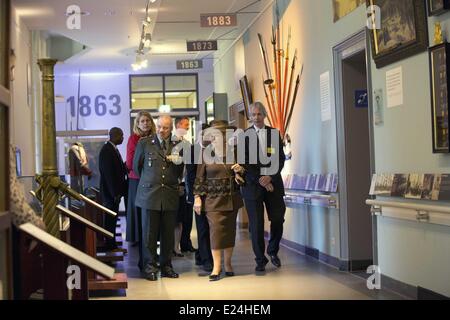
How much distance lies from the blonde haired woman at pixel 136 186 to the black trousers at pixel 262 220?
1.08 meters

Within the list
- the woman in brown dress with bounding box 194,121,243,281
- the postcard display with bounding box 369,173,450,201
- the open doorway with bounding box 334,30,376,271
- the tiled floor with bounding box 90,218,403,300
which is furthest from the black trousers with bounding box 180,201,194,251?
the postcard display with bounding box 369,173,450,201

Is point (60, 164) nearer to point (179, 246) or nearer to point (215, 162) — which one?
point (179, 246)

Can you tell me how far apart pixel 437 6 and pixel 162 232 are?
3251 mm

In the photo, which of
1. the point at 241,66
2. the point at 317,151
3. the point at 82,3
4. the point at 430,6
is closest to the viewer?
the point at 430,6

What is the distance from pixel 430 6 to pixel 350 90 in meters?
2.19

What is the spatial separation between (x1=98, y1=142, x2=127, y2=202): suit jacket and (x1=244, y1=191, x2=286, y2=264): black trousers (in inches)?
65.1

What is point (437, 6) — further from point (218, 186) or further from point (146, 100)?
point (146, 100)

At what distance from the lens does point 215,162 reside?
6.36 meters

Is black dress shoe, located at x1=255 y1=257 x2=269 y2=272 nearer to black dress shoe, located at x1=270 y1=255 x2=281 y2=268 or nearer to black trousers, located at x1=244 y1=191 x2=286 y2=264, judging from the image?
black trousers, located at x1=244 y1=191 x2=286 y2=264

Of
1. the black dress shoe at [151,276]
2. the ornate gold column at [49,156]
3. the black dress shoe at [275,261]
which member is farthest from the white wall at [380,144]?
the ornate gold column at [49,156]

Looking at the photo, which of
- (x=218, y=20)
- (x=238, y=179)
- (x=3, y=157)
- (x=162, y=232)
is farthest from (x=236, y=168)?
(x=3, y=157)

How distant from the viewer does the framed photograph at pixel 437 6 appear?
4.28 meters

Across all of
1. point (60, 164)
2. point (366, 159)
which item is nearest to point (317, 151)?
point (366, 159)

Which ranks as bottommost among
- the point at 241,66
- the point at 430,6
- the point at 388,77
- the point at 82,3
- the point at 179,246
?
the point at 179,246
